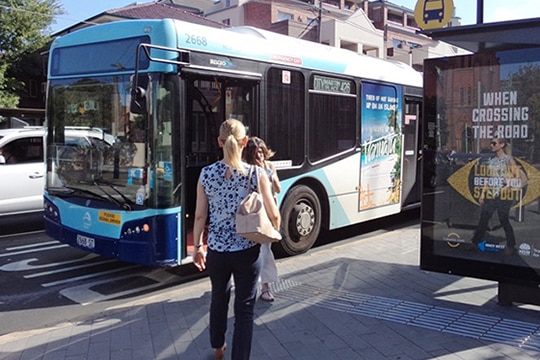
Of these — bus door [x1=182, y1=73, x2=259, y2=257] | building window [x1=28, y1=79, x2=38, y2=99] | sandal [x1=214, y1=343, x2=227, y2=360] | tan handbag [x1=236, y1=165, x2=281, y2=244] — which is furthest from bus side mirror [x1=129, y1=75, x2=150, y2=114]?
building window [x1=28, y1=79, x2=38, y2=99]

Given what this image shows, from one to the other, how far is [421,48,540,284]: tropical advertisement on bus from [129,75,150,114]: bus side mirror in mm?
2972

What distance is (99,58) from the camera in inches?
239

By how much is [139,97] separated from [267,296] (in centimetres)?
248

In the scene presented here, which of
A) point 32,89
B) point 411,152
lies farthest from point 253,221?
point 32,89

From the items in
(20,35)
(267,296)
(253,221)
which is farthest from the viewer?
(20,35)

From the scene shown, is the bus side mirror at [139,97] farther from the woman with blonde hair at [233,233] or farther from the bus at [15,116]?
the bus at [15,116]

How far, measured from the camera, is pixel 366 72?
8570mm

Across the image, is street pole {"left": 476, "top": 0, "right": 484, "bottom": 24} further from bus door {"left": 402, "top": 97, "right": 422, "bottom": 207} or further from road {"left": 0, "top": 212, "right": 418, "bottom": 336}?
road {"left": 0, "top": 212, "right": 418, "bottom": 336}

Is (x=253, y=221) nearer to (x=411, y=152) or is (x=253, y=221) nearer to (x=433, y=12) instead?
(x=411, y=152)

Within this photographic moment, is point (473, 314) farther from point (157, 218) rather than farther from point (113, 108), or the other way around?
point (113, 108)

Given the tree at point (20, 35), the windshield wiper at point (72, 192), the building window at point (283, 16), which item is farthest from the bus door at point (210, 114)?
the building window at point (283, 16)

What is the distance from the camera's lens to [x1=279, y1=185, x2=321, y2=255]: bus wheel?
7.25 meters

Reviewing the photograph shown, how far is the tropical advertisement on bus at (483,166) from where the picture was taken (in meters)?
4.68

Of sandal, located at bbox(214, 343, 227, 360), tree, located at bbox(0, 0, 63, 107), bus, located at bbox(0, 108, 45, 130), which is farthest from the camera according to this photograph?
tree, located at bbox(0, 0, 63, 107)
